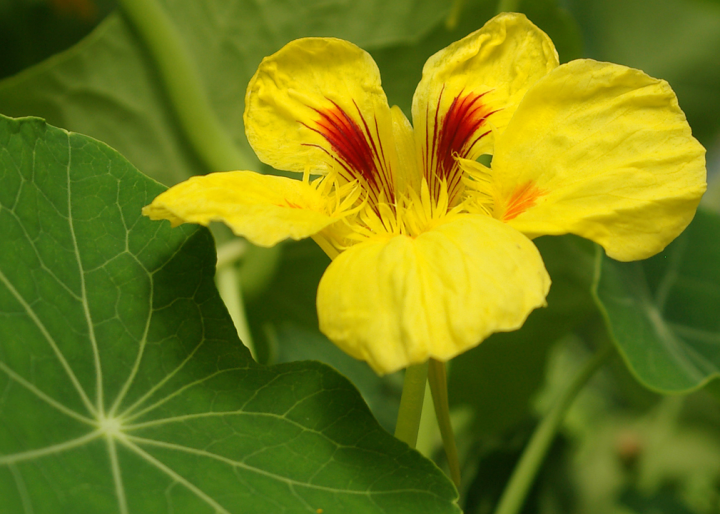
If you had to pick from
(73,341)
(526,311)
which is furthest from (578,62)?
(73,341)

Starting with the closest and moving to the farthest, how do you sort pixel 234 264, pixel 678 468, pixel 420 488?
pixel 420 488, pixel 234 264, pixel 678 468

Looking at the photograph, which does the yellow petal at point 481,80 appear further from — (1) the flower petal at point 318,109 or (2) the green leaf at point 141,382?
(2) the green leaf at point 141,382

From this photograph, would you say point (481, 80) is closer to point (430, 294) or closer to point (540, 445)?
point (430, 294)

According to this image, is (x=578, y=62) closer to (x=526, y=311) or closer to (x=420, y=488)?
(x=526, y=311)

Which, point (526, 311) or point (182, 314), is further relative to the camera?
point (182, 314)

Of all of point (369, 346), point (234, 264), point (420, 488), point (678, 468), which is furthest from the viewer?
point (678, 468)

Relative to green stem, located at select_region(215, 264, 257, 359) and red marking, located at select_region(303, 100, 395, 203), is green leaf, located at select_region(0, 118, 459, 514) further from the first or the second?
green stem, located at select_region(215, 264, 257, 359)
